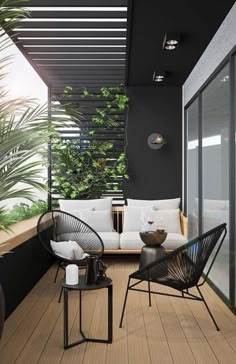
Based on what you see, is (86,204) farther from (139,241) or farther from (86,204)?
(139,241)

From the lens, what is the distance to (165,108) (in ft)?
23.6

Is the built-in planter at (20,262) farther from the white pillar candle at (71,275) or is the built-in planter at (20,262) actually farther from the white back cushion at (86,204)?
the white back cushion at (86,204)

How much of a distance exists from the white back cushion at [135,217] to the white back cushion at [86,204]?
322mm

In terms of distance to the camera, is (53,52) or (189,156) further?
(189,156)

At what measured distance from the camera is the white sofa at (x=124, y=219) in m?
6.18

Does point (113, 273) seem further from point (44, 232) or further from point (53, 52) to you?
point (53, 52)

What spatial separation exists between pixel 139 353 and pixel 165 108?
4871mm

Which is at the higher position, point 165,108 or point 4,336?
point 165,108

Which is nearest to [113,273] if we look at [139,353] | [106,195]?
[106,195]

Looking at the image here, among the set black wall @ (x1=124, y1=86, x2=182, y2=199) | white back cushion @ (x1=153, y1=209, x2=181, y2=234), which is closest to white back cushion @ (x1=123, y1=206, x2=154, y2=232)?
white back cushion @ (x1=153, y1=209, x2=181, y2=234)

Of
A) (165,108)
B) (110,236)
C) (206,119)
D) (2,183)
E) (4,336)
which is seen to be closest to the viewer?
(2,183)

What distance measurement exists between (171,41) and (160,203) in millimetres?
2762

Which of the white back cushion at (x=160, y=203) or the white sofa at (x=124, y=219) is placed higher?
the white back cushion at (x=160, y=203)

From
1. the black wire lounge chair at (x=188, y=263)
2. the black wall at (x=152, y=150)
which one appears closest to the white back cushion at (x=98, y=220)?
the black wall at (x=152, y=150)
